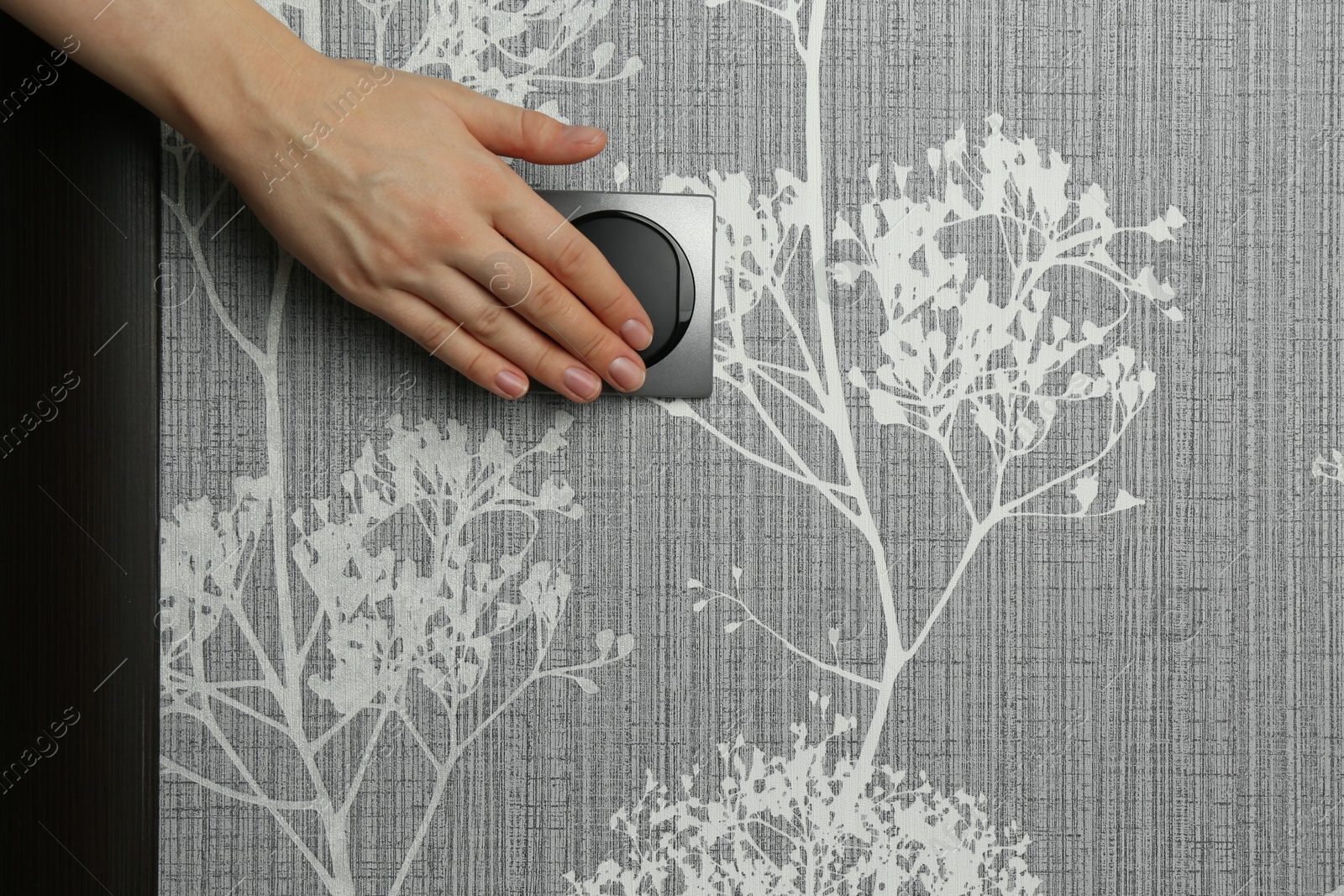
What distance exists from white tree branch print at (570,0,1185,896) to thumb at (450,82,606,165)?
0.12m

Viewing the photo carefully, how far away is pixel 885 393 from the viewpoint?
82 cm

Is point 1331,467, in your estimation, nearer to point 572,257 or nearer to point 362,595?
point 572,257

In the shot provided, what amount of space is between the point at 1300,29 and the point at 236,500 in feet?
3.73

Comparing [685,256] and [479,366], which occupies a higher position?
[685,256]

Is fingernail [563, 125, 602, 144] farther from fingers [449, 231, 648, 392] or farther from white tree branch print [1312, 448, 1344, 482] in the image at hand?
white tree branch print [1312, 448, 1344, 482]

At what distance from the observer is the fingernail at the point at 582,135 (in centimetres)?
70

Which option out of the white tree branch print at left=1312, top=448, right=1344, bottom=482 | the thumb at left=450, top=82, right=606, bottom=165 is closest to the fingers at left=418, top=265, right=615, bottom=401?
the thumb at left=450, top=82, right=606, bottom=165

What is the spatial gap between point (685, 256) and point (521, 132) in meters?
0.18

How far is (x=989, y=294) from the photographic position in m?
0.82

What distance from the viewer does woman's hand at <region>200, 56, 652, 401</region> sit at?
647 millimetres

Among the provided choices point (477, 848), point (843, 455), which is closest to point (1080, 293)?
point (843, 455)

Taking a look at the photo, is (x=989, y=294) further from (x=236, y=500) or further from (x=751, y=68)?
(x=236, y=500)

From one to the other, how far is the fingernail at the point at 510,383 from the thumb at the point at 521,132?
0.60 ft

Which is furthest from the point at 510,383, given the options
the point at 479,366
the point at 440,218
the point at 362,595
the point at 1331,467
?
the point at 1331,467
